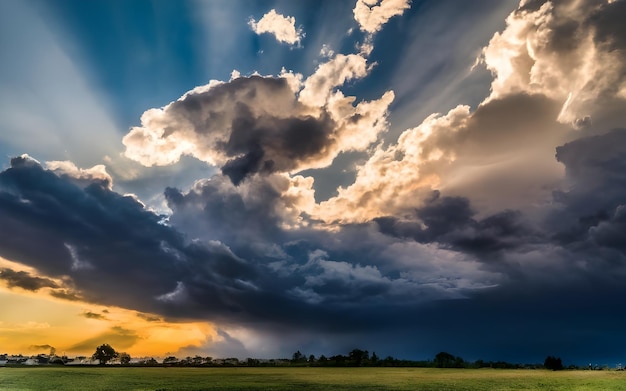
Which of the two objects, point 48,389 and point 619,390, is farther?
point 48,389

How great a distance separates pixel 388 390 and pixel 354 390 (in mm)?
5506

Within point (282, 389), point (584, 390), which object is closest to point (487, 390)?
point (584, 390)

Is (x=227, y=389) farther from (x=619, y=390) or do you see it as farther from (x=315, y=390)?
(x=619, y=390)

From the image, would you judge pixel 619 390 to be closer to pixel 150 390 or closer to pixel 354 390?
pixel 354 390

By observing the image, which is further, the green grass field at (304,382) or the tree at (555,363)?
the tree at (555,363)

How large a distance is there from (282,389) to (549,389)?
44.7m

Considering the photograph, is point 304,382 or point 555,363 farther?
point 555,363

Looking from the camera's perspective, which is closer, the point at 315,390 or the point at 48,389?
the point at 315,390

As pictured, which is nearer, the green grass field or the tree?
the green grass field

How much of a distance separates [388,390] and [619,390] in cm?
3731

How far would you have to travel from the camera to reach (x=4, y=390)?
72750mm

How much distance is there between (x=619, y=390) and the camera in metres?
70.6

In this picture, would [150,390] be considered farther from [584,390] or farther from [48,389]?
[584,390]

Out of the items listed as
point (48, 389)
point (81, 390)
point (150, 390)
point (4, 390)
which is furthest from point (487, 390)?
point (4, 390)
